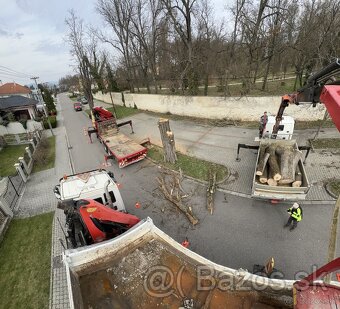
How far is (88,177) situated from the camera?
788 centimetres

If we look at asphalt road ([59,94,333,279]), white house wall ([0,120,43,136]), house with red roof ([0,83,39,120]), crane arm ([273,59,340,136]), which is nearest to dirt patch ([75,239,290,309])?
asphalt road ([59,94,333,279])

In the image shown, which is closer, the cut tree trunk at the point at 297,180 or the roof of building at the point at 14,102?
the cut tree trunk at the point at 297,180

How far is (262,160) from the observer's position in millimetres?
9227

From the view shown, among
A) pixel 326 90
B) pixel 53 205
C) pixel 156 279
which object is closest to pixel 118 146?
pixel 53 205

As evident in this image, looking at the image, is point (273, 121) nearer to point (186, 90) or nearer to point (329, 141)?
point (329, 141)

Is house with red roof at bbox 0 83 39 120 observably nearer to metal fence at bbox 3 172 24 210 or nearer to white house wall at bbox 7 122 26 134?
white house wall at bbox 7 122 26 134

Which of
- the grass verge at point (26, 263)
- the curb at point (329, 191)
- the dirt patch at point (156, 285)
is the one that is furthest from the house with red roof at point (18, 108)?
the curb at point (329, 191)

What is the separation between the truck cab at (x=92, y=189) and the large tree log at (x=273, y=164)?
5.90 m

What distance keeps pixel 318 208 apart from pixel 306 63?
1773 centimetres

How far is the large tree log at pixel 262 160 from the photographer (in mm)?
8633

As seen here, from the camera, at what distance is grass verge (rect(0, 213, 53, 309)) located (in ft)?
21.1

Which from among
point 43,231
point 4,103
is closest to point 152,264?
point 43,231

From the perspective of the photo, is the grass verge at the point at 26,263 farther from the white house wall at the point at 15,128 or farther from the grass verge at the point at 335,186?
the white house wall at the point at 15,128

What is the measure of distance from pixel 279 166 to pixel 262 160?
27.7 inches
